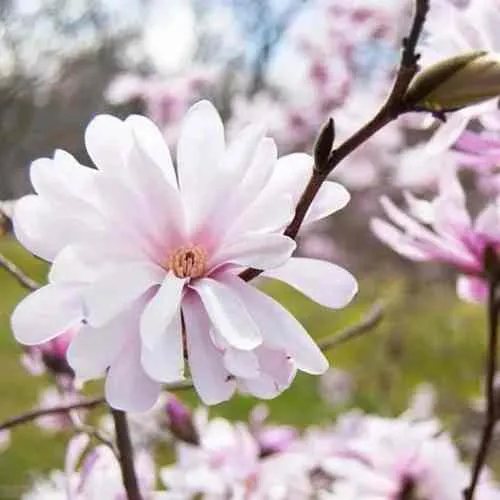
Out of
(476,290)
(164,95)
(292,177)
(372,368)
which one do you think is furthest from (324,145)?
(372,368)

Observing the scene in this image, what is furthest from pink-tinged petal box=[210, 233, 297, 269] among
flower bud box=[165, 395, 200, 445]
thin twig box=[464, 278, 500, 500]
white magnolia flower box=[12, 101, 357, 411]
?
flower bud box=[165, 395, 200, 445]

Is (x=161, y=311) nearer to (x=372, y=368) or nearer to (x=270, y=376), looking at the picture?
(x=270, y=376)

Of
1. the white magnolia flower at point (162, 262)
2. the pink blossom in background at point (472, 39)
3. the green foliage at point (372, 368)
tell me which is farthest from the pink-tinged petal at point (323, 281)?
the green foliage at point (372, 368)

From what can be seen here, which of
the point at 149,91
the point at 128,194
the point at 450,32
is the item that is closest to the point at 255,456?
the point at 450,32

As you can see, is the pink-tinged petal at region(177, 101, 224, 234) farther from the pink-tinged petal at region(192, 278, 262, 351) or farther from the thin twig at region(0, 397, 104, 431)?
the thin twig at region(0, 397, 104, 431)

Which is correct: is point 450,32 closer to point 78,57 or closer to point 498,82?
point 498,82

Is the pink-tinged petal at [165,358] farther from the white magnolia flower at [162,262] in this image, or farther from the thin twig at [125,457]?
the thin twig at [125,457]
